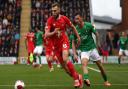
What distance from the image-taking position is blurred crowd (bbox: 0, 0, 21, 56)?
39.7 m

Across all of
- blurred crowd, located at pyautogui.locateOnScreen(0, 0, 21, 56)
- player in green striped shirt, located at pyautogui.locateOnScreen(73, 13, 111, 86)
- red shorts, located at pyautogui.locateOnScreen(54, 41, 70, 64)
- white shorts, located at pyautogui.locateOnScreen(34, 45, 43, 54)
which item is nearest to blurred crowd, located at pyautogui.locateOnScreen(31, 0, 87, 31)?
blurred crowd, located at pyautogui.locateOnScreen(0, 0, 21, 56)

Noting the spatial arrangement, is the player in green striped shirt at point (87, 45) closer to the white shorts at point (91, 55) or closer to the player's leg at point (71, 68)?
the white shorts at point (91, 55)

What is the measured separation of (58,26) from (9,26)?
26762mm

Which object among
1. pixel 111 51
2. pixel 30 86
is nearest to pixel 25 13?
pixel 111 51

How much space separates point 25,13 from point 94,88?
28759 mm

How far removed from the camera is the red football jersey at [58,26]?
1473 centimetres

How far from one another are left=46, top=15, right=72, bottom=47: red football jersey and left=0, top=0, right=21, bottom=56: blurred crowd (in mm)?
24783

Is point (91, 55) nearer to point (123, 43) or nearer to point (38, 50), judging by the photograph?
point (38, 50)

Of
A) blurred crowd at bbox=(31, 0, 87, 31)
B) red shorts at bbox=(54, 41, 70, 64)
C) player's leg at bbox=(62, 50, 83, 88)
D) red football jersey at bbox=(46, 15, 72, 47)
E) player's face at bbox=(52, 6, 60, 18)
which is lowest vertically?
player's leg at bbox=(62, 50, 83, 88)

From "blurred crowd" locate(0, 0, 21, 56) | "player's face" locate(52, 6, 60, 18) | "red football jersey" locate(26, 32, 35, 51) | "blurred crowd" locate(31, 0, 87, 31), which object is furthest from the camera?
"blurred crowd" locate(31, 0, 87, 31)

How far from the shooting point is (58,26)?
14750 millimetres

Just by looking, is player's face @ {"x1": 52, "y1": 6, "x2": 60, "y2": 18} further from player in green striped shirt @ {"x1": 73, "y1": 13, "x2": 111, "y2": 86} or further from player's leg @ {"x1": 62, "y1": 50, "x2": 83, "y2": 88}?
player in green striped shirt @ {"x1": 73, "y1": 13, "x2": 111, "y2": 86}

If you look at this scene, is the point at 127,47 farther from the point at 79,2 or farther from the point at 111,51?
the point at 79,2

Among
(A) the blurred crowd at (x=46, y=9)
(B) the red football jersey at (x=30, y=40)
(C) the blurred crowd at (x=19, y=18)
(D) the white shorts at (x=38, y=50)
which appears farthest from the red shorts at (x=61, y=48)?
(A) the blurred crowd at (x=46, y=9)
